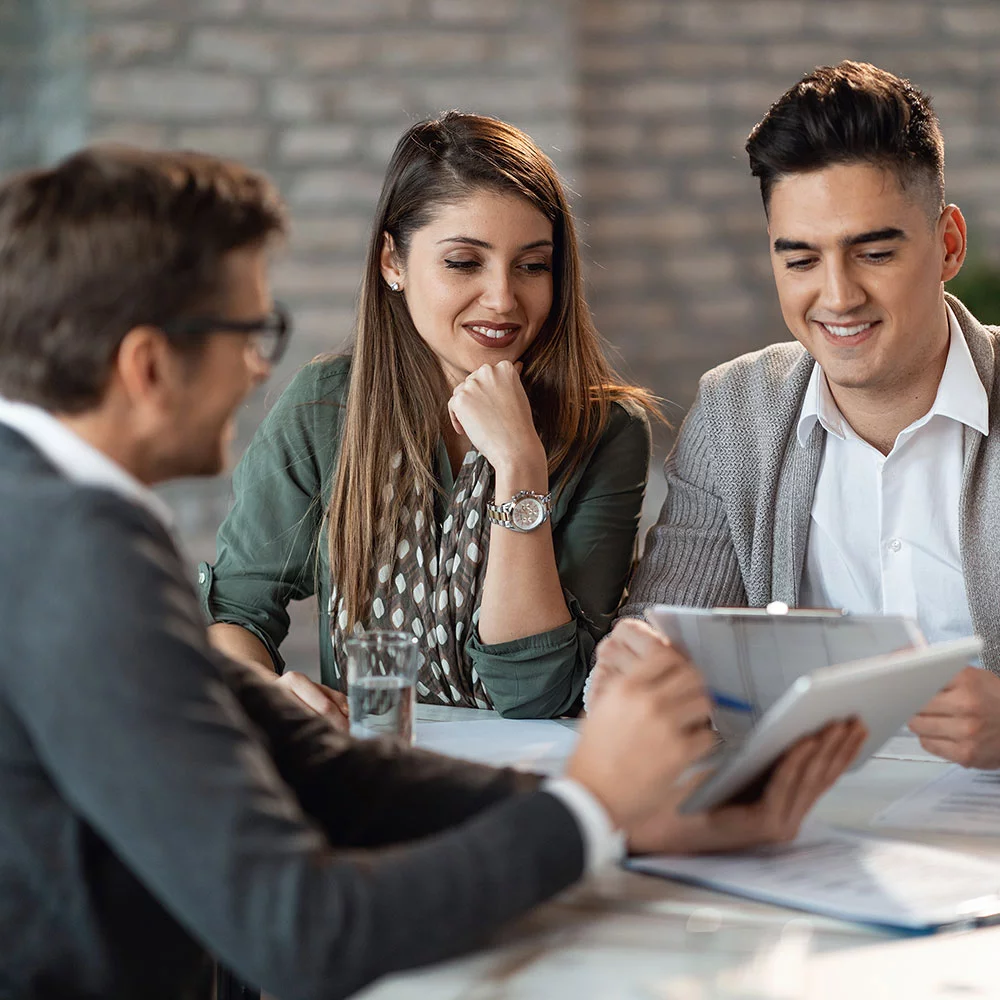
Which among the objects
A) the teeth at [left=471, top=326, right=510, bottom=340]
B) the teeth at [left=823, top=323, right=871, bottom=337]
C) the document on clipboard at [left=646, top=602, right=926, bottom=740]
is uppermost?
the teeth at [left=471, top=326, right=510, bottom=340]

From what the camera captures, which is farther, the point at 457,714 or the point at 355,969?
the point at 457,714

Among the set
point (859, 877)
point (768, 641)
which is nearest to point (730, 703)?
point (768, 641)

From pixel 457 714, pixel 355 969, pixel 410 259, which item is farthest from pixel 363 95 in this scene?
pixel 355 969

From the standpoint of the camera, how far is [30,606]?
30.6 inches

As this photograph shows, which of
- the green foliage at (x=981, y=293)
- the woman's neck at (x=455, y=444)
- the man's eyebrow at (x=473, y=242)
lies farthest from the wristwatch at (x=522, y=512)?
the green foliage at (x=981, y=293)

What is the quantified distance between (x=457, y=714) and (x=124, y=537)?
0.91m

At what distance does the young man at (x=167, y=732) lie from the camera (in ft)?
2.50

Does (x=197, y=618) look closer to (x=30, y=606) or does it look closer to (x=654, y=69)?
(x=30, y=606)

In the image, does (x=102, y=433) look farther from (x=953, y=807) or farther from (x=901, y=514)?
(x=901, y=514)

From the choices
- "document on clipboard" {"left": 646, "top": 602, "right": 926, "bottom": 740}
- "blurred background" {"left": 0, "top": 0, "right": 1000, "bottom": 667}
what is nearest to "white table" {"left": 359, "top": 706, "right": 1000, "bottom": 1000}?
"document on clipboard" {"left": 646, "top": 602, "right": 926, "bottom": 740}

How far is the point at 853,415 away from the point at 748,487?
0.18 metres

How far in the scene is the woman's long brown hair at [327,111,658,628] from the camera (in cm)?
188

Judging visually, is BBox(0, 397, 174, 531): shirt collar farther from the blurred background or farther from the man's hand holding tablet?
the blurred background

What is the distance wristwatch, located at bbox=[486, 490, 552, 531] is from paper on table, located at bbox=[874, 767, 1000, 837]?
2.12 feet
